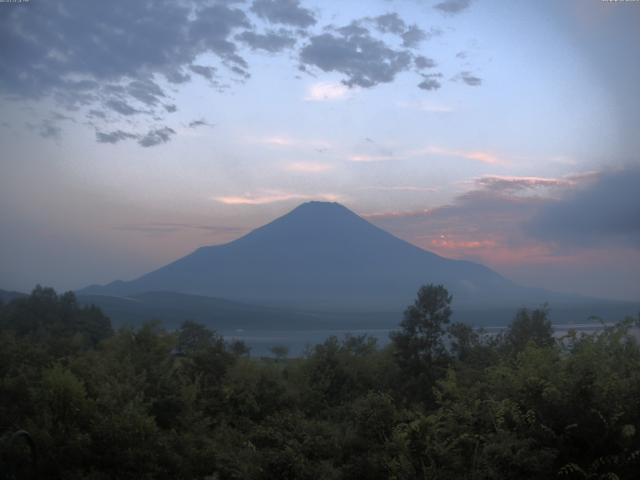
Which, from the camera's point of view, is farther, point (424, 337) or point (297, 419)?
point (424, 337)

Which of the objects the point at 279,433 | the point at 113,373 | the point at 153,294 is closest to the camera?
the point at 279,433

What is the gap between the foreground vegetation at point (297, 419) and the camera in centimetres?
636

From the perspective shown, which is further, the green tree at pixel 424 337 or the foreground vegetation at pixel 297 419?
the green tree at pixel 424 337

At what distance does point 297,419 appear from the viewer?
10328mm

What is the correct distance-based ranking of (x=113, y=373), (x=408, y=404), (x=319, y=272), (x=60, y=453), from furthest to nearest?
1. (x=319, y=272)
2. (x=408, y=404)
3. (x=113, y=373)
4. (x=60, y=453)

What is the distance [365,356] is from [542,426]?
10977 mm

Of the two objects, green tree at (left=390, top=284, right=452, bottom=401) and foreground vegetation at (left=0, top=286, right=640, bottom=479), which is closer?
foreground vegetation at (left=0, top=286, right=640, bottom=479)

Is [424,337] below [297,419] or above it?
above

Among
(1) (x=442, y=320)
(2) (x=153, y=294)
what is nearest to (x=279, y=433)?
(1) (x=442, y=320)

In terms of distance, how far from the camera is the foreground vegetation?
20.9ft

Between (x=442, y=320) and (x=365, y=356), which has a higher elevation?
(x=442, y=320)

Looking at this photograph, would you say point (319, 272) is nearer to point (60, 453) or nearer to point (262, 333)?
point (262, 333)

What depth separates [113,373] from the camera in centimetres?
1109

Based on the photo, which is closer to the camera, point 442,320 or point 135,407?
point 135,407
